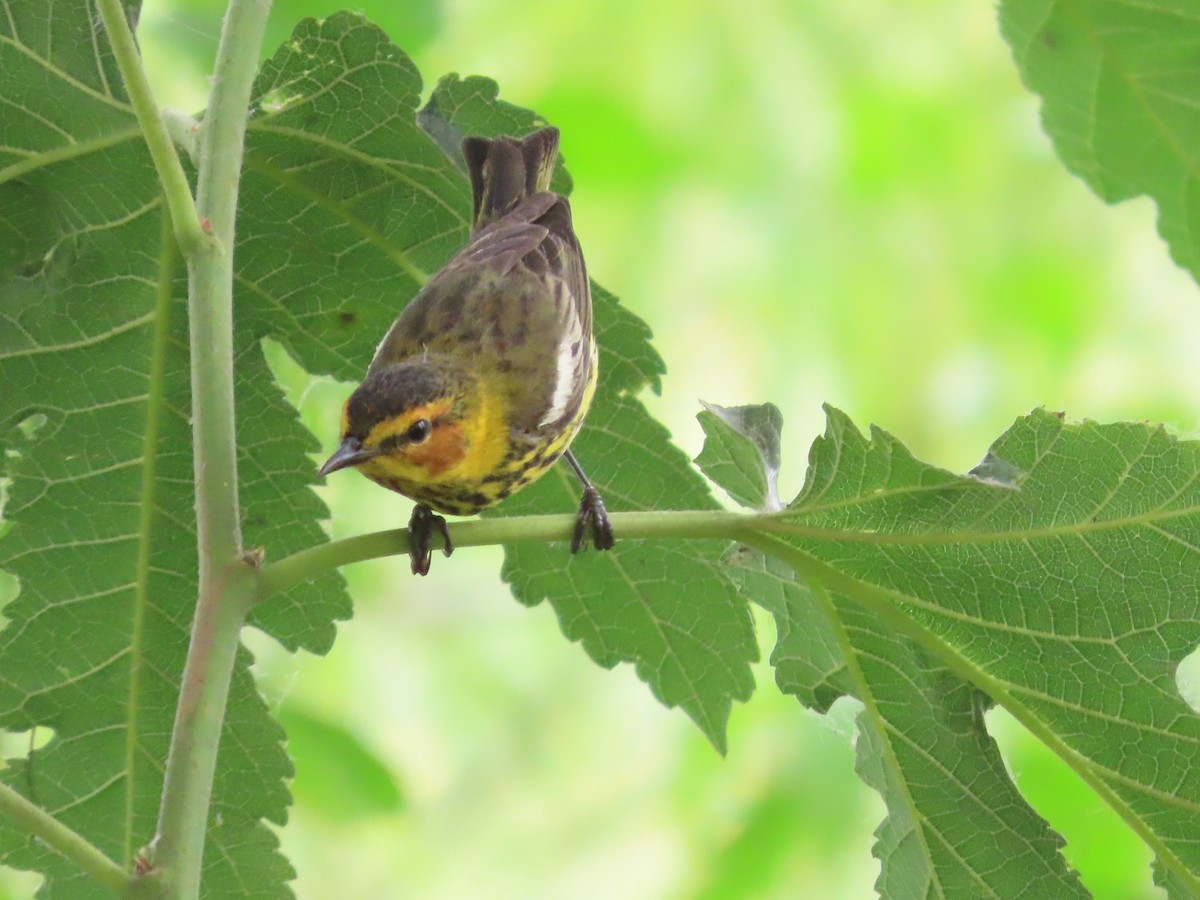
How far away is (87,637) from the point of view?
7.68 ft

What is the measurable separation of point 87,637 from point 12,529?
0.24 meters

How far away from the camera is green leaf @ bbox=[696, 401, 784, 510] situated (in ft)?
6.38

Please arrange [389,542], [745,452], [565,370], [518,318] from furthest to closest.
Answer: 1. [518,318]
2. [565,370]
3. [745,452]
4. [389,542]

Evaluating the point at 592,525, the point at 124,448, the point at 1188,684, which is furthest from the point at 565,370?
the point at 1188,684

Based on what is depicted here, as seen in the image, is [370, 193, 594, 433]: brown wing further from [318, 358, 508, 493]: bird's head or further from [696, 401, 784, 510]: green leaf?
[696, 401, 784, 510]: green leaf

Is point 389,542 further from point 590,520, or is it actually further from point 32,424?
point 32,424

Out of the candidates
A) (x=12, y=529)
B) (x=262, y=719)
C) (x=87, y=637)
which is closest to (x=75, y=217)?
(x=12, y=529)

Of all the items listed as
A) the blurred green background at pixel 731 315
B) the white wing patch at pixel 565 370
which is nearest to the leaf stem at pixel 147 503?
the white wing patch at pixel 565 370

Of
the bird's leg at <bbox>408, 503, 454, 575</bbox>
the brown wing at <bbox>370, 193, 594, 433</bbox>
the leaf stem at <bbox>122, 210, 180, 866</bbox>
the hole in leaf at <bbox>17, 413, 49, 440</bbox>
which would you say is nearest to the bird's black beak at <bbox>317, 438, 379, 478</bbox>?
the bird's leg at <bbox>408, 503, 454, 575</bbox>

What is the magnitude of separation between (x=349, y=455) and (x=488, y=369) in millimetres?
559

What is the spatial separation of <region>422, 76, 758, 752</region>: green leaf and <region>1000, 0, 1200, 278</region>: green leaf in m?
1.04

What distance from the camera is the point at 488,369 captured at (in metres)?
2.69

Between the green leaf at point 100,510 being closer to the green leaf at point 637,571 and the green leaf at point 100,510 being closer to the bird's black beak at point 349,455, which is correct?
the bird's black beak at point 349,455

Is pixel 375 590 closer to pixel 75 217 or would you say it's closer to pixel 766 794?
pixel 766 794
